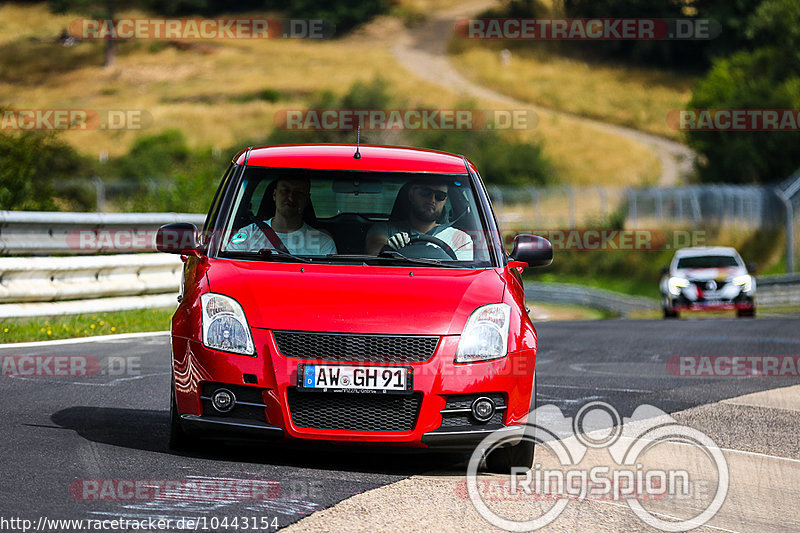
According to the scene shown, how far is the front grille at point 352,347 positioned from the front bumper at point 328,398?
4 centimetres

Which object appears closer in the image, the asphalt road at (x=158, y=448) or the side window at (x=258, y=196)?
the asphalt road at (x=158, y=448)

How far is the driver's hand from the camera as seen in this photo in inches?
289

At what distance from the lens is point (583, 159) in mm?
77188

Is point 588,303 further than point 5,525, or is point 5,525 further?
Answer: point 588,303

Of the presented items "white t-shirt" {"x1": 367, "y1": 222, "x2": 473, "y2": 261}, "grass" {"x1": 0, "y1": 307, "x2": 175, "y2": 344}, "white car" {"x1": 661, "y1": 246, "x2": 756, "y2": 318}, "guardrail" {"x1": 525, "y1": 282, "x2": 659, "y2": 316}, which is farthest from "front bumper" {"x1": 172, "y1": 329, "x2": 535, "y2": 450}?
"guardrail" {"x1": 525, "y1": 282, "x2": 659, "y2": 316}

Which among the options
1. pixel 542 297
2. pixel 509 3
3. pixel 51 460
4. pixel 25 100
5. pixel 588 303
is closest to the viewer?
pixel 51 460

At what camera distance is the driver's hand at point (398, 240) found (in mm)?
7332

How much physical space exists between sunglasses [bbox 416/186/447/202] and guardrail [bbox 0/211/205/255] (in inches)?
262

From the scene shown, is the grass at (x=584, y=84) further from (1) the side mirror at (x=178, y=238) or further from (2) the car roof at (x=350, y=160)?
(1) the side mirror at (x=178, y=238)

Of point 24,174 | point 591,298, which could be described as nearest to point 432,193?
point 24,174

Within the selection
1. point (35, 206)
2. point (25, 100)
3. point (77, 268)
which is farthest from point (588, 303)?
point (25, 100)

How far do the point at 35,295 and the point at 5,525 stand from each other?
8287 mm

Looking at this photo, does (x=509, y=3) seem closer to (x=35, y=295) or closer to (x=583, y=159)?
(x=583, y=159)

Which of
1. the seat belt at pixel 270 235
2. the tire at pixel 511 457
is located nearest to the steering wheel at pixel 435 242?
the seat belt at pixel 270 235
